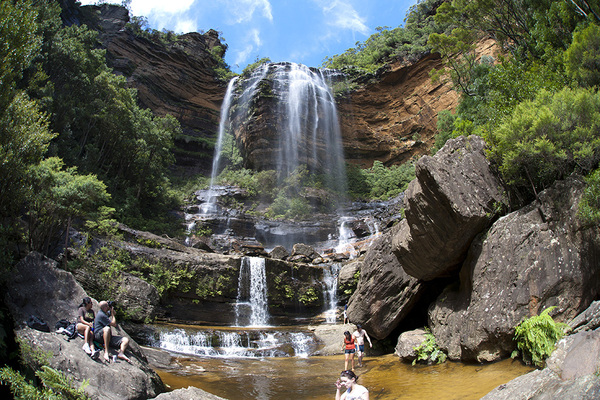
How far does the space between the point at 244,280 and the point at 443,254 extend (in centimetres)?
1148

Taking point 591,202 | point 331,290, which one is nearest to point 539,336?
point 591,202

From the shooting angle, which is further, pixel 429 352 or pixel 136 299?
pixel 136 299

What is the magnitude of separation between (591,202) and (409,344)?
5633mm

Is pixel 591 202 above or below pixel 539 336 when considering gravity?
above

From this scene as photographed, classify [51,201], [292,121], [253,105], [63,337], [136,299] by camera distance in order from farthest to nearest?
[292,121], [253,105], [136,299], [51,201], [63,337]

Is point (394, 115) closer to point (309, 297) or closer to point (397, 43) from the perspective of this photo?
point (397, 43)

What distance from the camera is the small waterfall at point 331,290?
18656mm

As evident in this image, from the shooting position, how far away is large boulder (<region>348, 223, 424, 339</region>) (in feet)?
38.2

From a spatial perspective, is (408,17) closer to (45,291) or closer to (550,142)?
(550,142)

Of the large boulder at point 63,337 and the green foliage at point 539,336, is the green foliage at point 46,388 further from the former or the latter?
the green foliage at point 539,336

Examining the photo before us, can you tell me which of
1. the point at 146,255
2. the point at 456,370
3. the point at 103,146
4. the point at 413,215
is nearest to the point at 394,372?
the point at 456,370

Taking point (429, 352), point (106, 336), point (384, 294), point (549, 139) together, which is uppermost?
point (549, 139)

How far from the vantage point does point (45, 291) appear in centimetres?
830

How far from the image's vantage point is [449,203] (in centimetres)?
900
